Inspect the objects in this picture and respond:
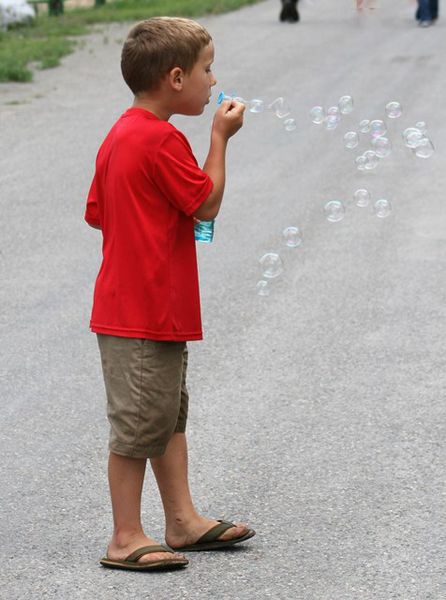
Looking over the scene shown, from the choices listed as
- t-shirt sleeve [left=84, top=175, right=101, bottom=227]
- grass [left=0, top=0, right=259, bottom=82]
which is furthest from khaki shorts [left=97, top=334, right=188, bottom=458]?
grass [left=0, top=0, right=259, bottom=82]

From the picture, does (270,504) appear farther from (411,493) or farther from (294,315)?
(294,315)

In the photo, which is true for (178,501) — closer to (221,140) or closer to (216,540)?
(216,540)

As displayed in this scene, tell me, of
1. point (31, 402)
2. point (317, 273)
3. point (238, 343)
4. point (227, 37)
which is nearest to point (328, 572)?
point (31, 402)

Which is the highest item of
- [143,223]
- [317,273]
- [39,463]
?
[143,223]

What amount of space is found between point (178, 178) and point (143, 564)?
43.0 inches

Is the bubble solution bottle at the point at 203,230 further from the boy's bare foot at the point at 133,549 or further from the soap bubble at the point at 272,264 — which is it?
the soap bubble at the point at 272,264

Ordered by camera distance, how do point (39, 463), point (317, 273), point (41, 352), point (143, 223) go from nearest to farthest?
1. point (143, 223)
2. point (39, 463)
3. point (41, 352)
4. point (317, 273)

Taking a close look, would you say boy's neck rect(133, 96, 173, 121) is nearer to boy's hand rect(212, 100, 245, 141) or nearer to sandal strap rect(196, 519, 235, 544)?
boy's hand rect(212, 100, 245, 141)

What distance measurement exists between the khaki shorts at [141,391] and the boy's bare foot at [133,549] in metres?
0.27

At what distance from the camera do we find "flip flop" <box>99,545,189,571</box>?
394 centimetres

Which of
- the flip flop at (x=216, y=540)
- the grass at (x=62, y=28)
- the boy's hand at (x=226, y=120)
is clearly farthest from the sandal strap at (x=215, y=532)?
the grass at (x=62, y=28)

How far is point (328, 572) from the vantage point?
3984 millimetres

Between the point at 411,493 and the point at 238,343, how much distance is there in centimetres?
210

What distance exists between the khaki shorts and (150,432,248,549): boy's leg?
0.16 metres
